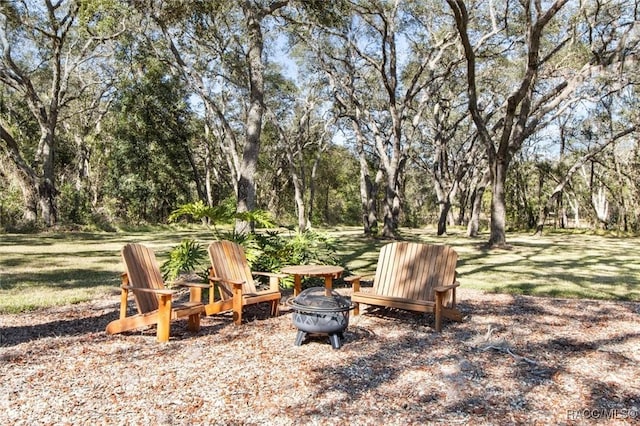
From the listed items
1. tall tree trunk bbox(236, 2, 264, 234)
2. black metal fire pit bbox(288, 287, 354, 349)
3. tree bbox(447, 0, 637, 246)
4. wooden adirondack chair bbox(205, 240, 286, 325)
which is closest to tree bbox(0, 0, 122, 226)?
tall tree trunk bbox(236, 2, 264, 234)

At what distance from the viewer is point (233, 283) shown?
4.70 m

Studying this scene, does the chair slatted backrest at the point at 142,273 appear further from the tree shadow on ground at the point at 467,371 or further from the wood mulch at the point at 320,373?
the tree shadow on ground at the point at 467,371

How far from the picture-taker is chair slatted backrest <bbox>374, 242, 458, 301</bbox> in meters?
5.12

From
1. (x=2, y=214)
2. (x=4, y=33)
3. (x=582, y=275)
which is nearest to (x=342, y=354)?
(x=582, y=275)

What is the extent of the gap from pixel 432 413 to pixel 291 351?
1.53 m

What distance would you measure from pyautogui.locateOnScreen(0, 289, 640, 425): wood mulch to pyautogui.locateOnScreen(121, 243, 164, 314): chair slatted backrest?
334 millimetres

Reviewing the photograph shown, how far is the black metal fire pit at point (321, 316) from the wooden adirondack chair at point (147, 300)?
1103 mm

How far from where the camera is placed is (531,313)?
5.59 meters

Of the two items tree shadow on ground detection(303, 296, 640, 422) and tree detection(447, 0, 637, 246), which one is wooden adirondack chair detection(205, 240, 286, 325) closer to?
tree shadow on ground detection(303, 296, 640, 422)

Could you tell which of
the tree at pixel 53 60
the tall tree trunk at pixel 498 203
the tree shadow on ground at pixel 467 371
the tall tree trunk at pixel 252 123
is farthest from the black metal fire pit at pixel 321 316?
the tree at pixel 53 60

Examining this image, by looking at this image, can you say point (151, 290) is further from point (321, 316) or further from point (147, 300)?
point (321, 316)

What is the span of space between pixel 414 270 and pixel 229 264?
2267mm

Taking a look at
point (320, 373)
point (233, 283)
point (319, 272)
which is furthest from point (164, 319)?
point (319, 272)

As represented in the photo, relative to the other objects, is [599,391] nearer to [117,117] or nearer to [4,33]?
[4,33]
